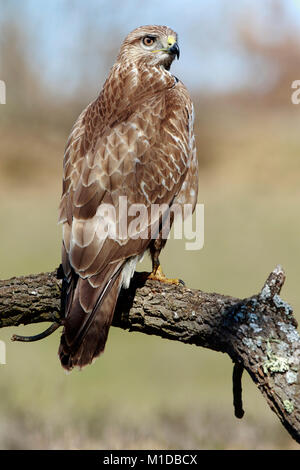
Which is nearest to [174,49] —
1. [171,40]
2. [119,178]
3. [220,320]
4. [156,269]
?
[171,40]

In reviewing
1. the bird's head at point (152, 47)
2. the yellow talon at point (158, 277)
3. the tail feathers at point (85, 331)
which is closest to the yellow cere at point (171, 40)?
the bird's head at point (152, 47)

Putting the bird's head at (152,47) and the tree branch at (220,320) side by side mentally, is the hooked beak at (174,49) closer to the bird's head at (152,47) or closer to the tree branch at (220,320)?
the bird's head at (152,47)

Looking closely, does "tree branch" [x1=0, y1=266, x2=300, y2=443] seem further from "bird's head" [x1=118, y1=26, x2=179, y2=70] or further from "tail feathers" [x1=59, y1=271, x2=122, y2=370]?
"bird's head" [x1=118, y1=26, x2=179, y2=70]

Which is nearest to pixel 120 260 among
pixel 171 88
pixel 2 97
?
pixel 171 88

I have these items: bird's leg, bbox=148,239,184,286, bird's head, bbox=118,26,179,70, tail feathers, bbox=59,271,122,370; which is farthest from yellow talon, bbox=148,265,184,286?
bird's head, bbox=118,26,179,70

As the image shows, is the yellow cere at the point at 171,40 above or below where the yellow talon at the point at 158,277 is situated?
above

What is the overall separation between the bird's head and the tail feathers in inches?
69.4

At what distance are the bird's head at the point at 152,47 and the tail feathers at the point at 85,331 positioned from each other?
1763mm

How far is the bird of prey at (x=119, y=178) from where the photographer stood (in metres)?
3.70

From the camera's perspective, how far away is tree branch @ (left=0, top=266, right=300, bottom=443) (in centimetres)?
322

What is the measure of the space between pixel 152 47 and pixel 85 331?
6.89 feet

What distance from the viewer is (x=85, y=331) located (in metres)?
3.65

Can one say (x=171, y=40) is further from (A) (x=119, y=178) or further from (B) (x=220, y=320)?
(B) (x=220, y=320)
